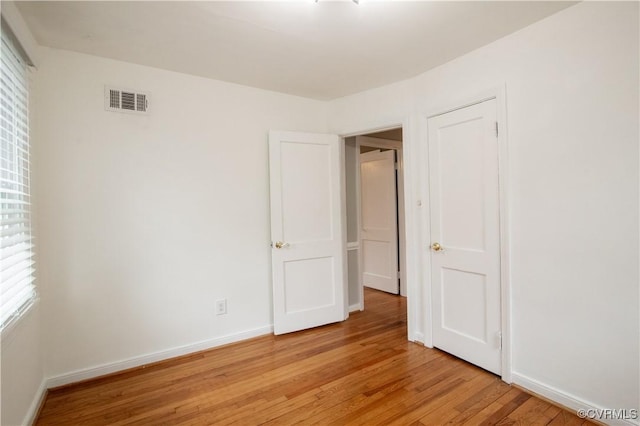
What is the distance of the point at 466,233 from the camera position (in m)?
2.56

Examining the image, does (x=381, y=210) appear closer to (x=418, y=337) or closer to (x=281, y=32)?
(x=418, y=337)

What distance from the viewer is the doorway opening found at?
13.2ft

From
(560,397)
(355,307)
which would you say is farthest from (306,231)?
(560,397)

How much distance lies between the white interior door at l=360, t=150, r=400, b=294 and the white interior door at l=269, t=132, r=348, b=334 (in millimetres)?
1173

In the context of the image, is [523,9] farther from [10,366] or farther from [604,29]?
[10,366]

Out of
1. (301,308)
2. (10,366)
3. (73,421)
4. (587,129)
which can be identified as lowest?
(73,421)

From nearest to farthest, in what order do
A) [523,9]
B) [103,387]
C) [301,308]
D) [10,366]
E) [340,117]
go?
[10,366] → [523,9] → [103,387] → [301,308] → [340,117]

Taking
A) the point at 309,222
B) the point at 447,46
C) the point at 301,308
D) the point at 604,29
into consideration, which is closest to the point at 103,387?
the point at 301,308

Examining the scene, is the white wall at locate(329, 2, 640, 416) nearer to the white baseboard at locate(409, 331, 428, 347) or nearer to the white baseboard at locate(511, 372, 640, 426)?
the white baseboard at locate(511, 372, 640, 426)

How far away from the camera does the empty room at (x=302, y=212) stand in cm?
186

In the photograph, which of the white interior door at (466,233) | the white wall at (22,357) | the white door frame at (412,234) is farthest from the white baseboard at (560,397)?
the white wall at (22,357)

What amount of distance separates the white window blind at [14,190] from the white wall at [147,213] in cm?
27

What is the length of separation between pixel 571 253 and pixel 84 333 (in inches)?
135

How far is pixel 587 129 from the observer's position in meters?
1.88
